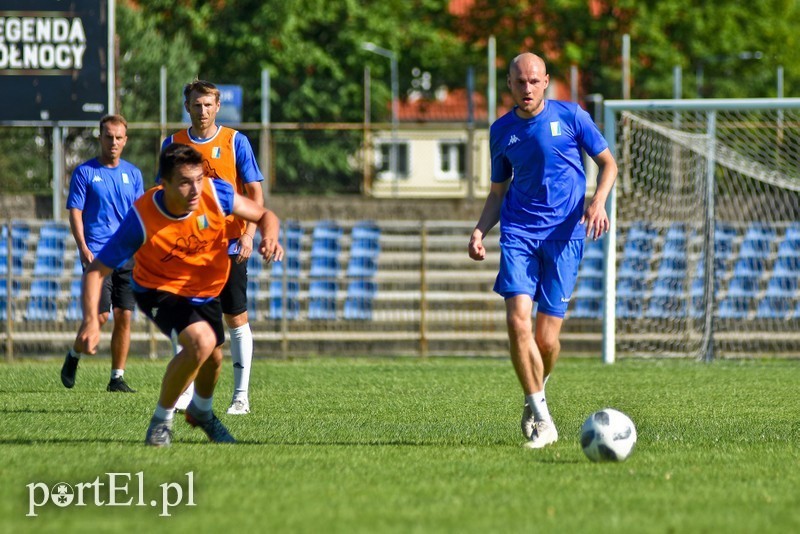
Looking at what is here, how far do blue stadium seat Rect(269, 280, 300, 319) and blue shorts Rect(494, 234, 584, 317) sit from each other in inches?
449

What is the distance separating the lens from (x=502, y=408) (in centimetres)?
1038

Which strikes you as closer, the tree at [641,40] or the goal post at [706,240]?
the goal post at [706,240]

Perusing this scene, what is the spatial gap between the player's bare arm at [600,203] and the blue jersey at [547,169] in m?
0.08

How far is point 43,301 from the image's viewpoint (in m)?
19.0

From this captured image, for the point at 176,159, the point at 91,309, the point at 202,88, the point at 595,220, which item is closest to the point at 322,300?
the point at 202,88

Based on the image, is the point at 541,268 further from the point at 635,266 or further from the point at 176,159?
the point at 635,266

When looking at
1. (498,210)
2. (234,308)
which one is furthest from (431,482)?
(234,308)

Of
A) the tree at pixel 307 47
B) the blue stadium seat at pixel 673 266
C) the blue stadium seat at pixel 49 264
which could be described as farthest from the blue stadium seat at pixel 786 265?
the tree at pixel 307 47

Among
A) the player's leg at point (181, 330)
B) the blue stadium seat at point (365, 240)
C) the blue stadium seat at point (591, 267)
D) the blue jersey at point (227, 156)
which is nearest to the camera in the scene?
the player's leg at point (181, 330)

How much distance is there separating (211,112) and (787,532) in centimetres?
523

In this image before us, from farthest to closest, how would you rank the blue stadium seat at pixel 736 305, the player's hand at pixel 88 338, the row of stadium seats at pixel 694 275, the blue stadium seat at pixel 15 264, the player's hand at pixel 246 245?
the blue stadium seat at pixel 736 305 < the blue stadium seat at pixel 15 264 < the row of stadium seats at pixel 694 275 < the player's hand at pixel 246 245 < the player's hand at pixel 88 338

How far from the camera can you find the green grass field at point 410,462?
5449mm

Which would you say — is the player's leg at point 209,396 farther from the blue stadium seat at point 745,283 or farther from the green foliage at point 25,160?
the green foliage at point 25,160

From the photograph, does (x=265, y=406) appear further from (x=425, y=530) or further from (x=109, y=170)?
(x=425, y=530)
